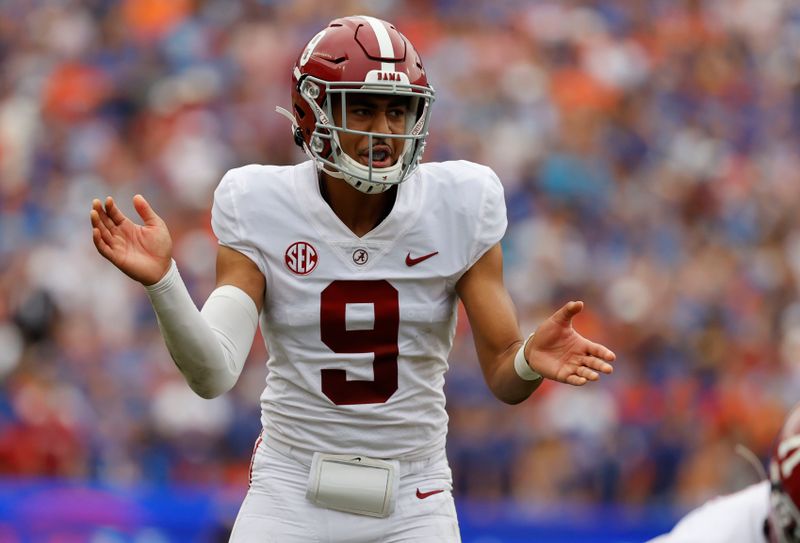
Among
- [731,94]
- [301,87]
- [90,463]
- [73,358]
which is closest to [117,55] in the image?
[73,358]

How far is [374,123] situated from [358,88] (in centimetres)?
10

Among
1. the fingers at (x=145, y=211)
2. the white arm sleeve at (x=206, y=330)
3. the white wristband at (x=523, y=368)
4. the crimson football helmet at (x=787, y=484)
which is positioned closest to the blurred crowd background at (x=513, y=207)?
the white arm sleeve at (x=206, y=330)

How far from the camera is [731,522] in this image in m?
3.43

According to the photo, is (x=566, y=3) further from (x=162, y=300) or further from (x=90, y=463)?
(x=162, y=300)

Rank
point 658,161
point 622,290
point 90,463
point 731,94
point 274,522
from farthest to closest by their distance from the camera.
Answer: point 731,94 < point 658,161 < point 622,290 < point 90,463 < point 274,522

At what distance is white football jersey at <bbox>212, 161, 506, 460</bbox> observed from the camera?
383 centimetres

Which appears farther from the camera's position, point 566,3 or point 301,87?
point 566,3

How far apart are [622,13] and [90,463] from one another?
20.1ft

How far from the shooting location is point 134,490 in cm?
731

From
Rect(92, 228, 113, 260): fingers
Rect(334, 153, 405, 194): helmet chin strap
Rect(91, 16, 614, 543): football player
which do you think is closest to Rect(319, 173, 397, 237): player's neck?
Rect(91, 16, 614, 543): football player

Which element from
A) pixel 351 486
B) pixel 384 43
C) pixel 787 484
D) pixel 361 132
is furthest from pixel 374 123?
pixel 787 484

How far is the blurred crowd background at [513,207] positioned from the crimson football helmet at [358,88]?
178 inches

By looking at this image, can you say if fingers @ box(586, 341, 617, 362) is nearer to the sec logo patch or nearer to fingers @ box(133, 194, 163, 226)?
the sec logo patch

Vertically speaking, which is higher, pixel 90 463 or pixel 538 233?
pixel 538 233
